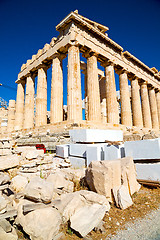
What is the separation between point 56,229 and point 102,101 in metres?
20.1

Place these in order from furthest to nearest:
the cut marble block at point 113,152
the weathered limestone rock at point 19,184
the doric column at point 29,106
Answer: the doric column at point 29,106 → the cut marble block at point 113,152 → the weathered limestone rock at point 19,184

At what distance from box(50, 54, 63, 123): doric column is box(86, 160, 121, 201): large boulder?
9.75 meters

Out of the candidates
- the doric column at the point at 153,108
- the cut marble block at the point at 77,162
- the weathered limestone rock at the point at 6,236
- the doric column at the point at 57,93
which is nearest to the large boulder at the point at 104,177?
the cut marble block at the point at 77,162

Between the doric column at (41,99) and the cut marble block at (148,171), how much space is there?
40.2 ft

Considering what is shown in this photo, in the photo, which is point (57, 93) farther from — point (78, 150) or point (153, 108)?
point (153, 108)

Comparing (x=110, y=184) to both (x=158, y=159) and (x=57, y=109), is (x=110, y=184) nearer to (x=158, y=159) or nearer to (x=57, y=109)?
(x=158, y=159)

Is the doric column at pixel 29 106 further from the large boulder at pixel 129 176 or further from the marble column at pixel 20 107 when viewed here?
the large boulder at pixel 129 176

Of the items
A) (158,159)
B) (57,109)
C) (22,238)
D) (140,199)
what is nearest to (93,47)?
(57,109)

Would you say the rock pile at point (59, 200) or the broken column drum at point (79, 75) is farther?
the broken column drum at point (79, 75)

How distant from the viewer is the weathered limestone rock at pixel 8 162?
3925 mm

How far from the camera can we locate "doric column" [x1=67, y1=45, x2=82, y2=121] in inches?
444

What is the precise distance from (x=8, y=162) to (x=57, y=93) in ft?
32.1

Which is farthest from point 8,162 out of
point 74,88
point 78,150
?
point 74,88

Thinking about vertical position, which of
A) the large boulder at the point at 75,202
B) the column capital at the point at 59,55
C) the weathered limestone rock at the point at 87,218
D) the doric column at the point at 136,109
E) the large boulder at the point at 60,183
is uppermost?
the column capital at the point at 59,55
